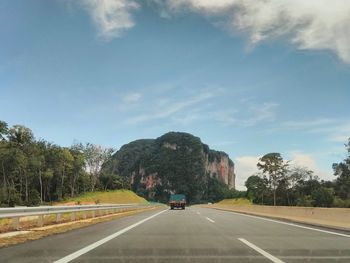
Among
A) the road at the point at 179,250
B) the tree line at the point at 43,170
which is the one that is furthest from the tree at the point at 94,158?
the road at the point at 179,250

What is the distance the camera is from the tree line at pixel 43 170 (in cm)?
10444

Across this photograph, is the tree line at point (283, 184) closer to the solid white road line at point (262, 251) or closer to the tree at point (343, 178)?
the tree at point (343, 178)

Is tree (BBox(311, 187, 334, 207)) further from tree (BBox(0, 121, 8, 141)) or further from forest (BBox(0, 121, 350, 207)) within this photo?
tree (BBox(0, 121, 8, 141))

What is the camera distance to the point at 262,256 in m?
11.3

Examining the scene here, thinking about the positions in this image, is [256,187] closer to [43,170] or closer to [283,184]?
[283,184]

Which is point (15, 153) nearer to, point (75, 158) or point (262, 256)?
point (75, 158)

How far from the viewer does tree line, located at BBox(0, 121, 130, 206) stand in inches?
4112

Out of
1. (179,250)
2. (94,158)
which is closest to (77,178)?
(94,158)

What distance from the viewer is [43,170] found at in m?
124

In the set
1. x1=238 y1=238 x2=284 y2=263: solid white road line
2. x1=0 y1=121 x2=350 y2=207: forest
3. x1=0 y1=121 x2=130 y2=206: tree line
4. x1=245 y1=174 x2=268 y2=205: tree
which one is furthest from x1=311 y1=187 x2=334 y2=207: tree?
x1=238 y1=238 x2=284 y2=263: solid white road line

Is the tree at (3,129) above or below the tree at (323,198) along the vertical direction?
above

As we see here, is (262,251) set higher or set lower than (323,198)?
higher

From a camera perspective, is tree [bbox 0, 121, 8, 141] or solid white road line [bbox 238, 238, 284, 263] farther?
tree [bbox 0, 121, 8, 141]

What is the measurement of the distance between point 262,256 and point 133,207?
158ft
